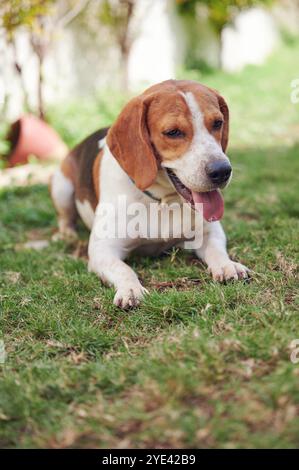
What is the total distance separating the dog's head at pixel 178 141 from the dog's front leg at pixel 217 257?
0.24 meters

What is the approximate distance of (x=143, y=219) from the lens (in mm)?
3697

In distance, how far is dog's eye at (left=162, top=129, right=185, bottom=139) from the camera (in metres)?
3.30

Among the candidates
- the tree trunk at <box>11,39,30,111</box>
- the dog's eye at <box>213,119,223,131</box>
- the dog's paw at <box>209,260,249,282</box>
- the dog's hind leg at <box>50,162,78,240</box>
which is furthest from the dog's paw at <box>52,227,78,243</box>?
the tree trunk at <box>11,39,30,111</box>

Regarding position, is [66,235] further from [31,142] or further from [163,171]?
[31,142]

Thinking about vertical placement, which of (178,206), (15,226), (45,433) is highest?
(178,206)

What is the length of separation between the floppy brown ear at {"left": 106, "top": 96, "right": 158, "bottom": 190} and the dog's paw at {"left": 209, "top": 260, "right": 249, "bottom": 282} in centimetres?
62

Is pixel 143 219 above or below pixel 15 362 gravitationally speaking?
above

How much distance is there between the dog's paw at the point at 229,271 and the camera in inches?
131

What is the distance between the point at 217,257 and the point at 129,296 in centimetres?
63

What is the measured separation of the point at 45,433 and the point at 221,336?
853 mm

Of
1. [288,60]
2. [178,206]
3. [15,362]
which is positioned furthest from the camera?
[288,60]

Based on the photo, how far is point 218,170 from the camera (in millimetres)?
3205

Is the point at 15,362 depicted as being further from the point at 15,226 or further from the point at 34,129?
the point at 34,129

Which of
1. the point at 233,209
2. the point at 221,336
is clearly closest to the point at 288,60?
the point at 233,209
